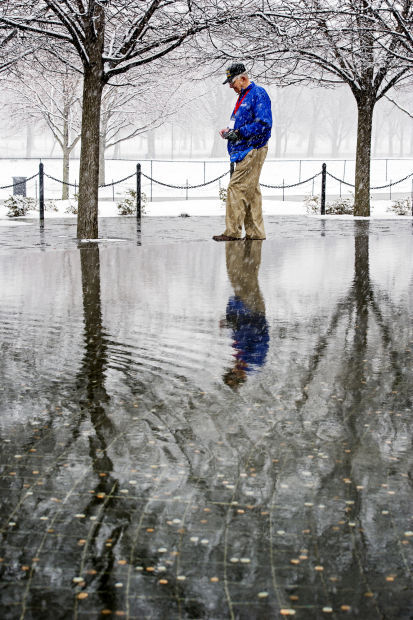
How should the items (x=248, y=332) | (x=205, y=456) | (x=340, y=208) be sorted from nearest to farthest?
(x=205, y=456) → (x=248, y=332) → (x=340, y=208)

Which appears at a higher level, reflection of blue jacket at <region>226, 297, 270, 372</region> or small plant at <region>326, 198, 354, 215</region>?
small plant at <region>326, 198, 354, 215</region>

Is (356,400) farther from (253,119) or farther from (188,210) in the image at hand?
(188,210)

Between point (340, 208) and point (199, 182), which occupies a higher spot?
point (199, 182)

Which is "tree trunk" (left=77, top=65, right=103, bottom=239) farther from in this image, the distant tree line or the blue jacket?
the blue jacket

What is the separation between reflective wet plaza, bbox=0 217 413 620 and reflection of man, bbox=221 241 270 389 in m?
0.03

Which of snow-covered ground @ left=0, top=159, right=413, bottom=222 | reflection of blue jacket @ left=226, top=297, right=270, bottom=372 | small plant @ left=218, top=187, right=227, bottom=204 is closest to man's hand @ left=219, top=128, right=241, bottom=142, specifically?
reflection of blue jacket @ left=226, top=297, right=270, bottom=372

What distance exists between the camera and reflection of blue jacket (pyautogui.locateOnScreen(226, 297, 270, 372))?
20.3ft

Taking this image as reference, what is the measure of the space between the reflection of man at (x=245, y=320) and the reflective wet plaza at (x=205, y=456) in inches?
1.3

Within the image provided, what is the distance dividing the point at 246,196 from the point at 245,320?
773cm

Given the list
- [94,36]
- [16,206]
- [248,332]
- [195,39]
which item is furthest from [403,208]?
[248,332]

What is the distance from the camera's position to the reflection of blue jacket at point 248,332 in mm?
6180

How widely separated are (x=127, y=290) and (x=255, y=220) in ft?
21.6

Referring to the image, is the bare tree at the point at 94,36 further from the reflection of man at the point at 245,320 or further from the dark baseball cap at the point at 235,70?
the reflection of man at the point at 245,320

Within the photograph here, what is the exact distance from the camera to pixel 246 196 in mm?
15156
